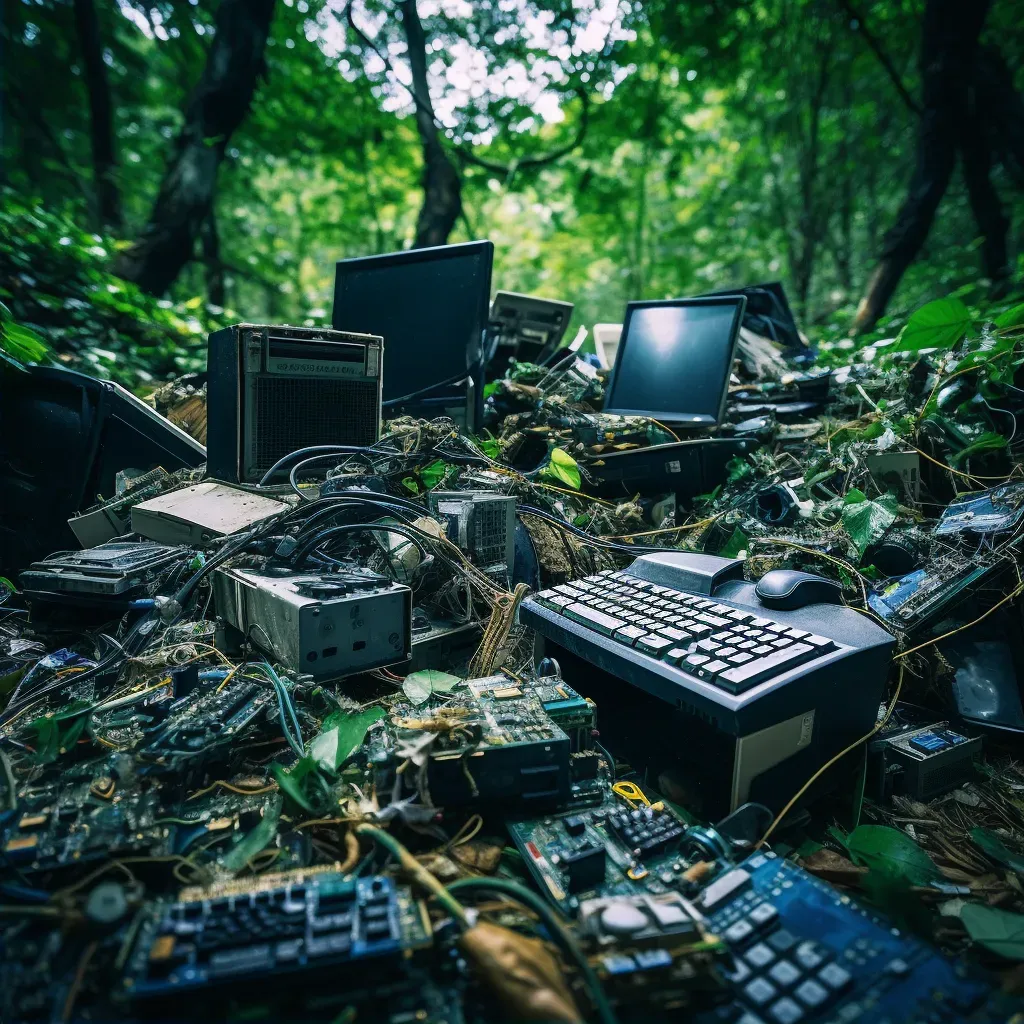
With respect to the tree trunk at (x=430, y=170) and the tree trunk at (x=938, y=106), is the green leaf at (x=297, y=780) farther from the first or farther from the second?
the tree trunk at (x=430, y=170)

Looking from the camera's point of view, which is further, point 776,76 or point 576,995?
point 776,76

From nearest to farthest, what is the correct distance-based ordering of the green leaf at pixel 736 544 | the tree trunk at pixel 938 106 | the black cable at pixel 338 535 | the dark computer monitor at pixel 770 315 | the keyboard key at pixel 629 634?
1. the keyboard key at pixel 629 634
2. the black cable at pixel 338 535
3. the green leaf at pixel 736 544
4. the dark computer monitor at pixel 770 315
5. the tree trunk at pixel 938 106

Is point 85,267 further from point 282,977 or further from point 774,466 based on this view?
point 282,977

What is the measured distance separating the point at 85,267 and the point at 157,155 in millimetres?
6221

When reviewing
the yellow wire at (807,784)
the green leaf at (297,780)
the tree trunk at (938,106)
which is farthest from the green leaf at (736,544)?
the tree trunk at (938,106)

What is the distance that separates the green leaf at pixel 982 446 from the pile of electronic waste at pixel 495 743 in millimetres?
68

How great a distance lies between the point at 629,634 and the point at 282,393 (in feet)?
6.00

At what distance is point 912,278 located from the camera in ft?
28.1

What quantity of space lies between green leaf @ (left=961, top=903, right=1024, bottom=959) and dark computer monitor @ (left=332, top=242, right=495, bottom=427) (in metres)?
2.66

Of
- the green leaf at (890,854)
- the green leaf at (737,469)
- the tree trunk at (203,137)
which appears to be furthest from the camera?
the tree trunk at (203,137)

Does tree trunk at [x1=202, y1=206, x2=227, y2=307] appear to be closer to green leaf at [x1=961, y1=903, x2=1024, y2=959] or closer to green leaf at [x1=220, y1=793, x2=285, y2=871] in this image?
green leaf at [x1=220, y1=793, x2=285, y2=871]

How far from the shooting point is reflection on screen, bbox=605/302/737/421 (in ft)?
10.5

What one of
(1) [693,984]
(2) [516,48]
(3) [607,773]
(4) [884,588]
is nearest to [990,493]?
(4) [884,588]

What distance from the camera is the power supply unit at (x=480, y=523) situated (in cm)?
206
